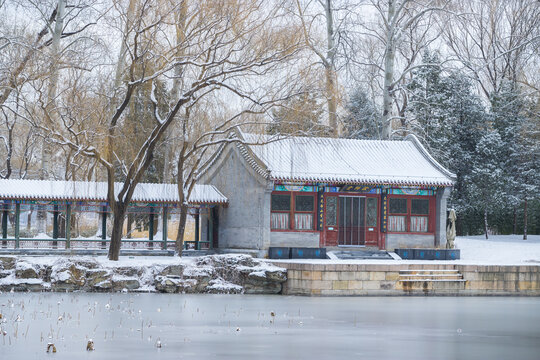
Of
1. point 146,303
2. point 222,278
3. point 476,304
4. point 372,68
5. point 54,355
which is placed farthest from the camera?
point 372,68

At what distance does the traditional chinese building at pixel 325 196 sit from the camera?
29.3 m

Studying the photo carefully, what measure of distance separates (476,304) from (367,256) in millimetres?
7100

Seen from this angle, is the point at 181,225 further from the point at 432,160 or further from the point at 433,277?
the point at 432,160

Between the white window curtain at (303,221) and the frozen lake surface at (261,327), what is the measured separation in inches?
257

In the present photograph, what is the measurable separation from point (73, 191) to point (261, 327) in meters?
13.0

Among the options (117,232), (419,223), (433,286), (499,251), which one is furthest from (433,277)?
(117,232)

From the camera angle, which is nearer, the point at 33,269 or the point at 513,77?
the point at 33,269

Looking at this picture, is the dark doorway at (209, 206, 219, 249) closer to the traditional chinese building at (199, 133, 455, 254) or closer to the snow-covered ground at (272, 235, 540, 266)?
the traditional chinese building at (199, 133, 455, 254)

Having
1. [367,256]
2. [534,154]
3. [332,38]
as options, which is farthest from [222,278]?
[534,154]

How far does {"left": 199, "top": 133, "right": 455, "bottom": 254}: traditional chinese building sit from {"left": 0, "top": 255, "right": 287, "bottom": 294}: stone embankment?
3.83 meters

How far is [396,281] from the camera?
25234mm

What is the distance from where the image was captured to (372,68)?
4359 centimetres

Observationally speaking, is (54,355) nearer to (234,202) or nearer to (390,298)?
(390,298)

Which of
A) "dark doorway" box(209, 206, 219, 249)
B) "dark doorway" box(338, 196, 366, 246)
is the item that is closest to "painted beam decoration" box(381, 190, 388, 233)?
"dark doorway" box(338, 196, 366, 246)
